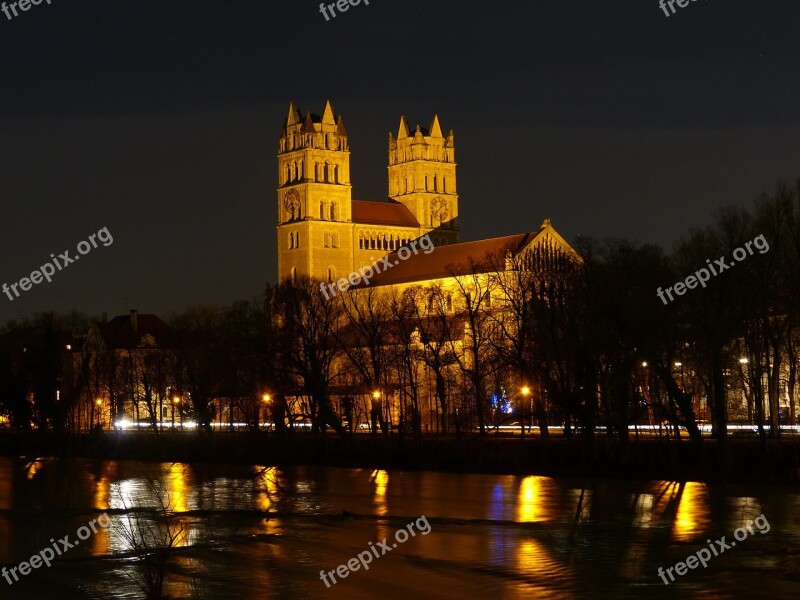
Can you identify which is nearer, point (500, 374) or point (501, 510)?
point (501, 510)

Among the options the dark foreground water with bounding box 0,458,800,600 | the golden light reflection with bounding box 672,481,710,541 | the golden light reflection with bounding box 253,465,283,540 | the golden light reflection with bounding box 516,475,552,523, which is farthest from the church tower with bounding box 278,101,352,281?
the golden light reflection with bounding box 672,481,710,541

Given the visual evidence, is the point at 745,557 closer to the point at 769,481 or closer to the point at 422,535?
the point at 422,535

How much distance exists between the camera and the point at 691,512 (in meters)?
42.6

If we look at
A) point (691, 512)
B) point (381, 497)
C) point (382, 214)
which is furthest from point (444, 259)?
point (691, 512)

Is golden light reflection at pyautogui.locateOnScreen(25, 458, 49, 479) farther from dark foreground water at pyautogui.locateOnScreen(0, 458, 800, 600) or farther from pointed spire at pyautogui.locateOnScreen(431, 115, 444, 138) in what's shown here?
pointed spire at pyautogui.locateOnScreen(431, 115, 444, 138)

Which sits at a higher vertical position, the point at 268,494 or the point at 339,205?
the point at 339,205

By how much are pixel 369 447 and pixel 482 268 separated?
3603 centimetres

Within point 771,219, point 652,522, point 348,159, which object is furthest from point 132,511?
point 348,159

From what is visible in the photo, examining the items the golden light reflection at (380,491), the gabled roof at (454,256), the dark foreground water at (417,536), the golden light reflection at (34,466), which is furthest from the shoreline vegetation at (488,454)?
the gabled roof at (454,256)

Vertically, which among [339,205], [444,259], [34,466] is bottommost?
[34,466]

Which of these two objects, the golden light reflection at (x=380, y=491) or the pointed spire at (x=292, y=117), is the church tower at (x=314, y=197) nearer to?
the pointed spire at (x=292, y=117)

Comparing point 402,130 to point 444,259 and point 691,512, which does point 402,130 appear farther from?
point 691,512

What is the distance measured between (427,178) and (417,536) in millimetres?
135898

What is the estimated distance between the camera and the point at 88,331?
135875 millimetres
